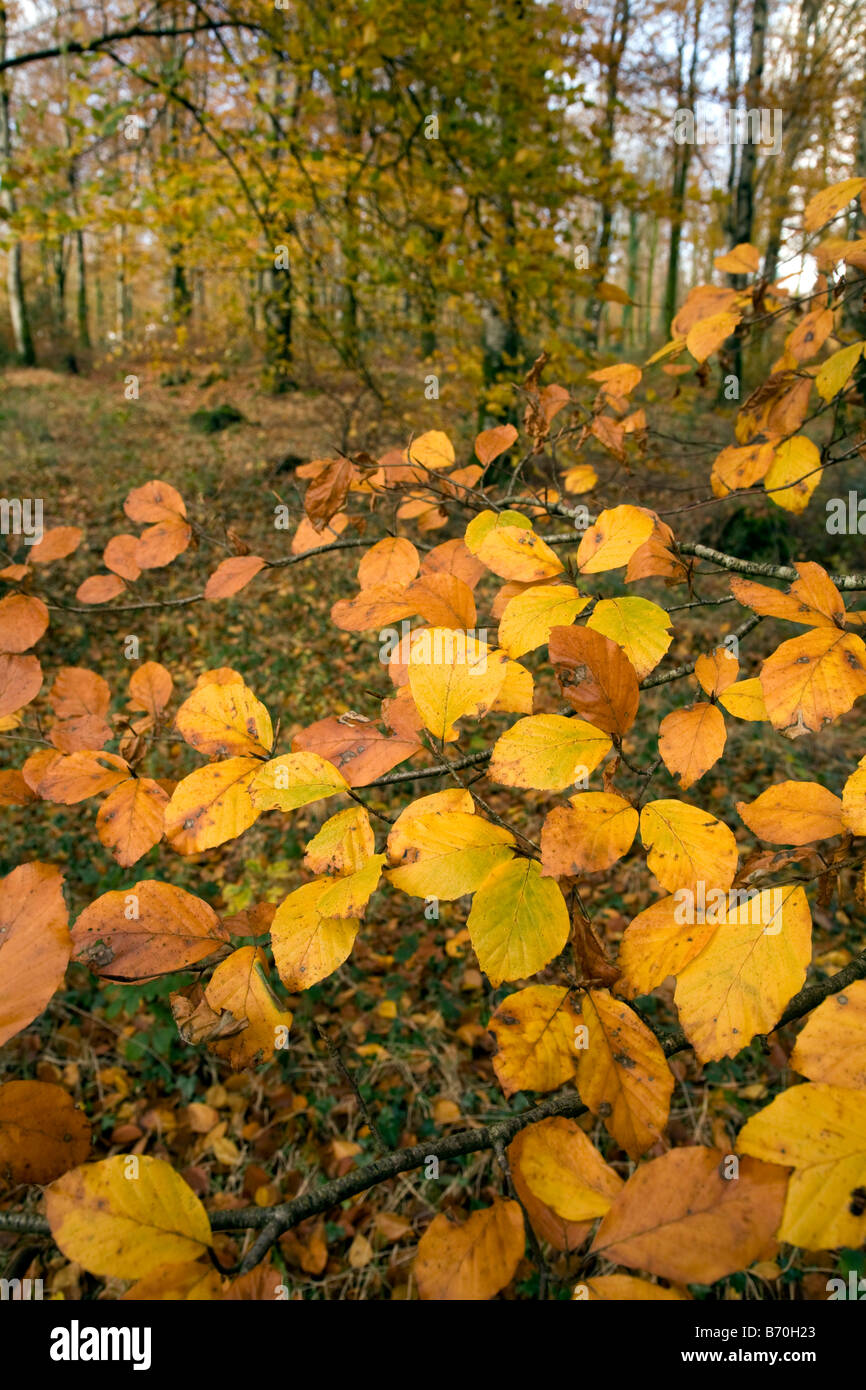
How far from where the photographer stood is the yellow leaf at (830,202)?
1.08 meters

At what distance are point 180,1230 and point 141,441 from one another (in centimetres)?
1055

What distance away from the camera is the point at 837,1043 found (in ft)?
1.77

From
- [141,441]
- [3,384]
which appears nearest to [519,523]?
[141,441]

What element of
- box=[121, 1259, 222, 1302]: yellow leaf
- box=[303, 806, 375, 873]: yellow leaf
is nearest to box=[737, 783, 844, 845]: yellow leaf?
box=[303, 806, 375, 873]: yellow leaf

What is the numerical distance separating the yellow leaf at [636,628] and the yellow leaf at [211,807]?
423 millimetres

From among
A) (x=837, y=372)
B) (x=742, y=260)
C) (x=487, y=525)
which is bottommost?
(x=487, y=525)

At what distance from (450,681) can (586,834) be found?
0.21 meters

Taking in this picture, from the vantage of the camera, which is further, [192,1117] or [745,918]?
[192,1117]

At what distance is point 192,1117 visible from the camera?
2465 millimetres

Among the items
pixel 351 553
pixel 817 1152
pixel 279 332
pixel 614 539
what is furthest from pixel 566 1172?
pixel 279 332

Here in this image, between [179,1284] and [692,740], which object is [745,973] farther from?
[179,1284]

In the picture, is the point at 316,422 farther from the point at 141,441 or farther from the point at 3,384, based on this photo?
the point at 3,384

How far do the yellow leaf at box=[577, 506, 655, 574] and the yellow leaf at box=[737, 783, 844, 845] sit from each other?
306 mm

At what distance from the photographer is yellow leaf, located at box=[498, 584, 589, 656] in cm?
74
